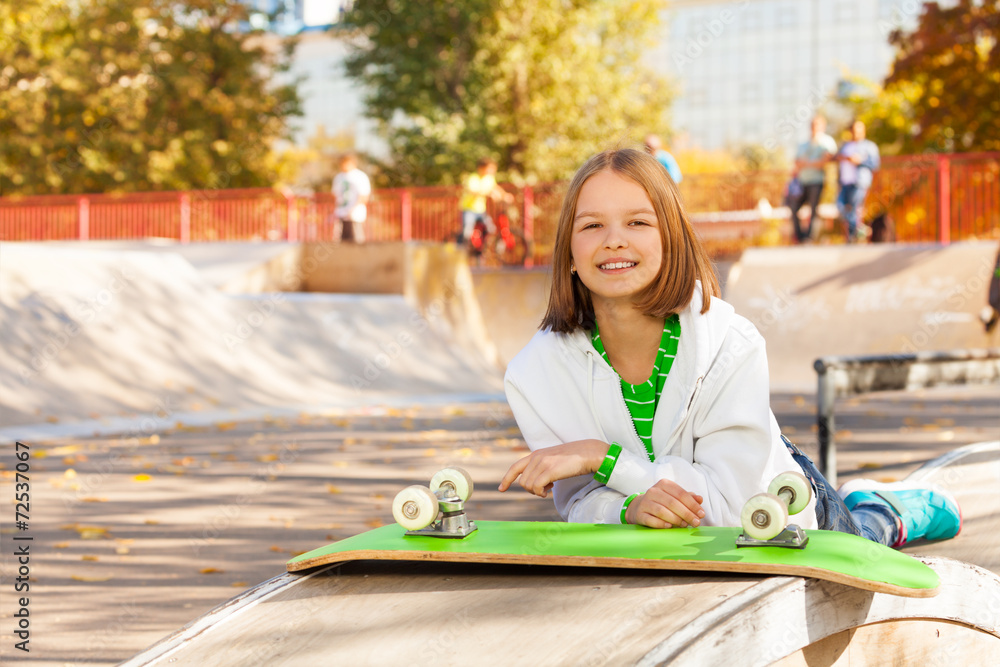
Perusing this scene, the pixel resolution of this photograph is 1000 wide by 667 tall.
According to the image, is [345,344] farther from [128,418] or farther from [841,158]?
[841,158]

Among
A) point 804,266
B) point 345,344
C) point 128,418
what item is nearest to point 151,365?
point 128,418

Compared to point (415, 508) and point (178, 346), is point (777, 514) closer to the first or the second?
point (415, 508)

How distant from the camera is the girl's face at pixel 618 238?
2584 mm

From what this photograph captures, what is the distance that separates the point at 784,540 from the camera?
2.12 metres

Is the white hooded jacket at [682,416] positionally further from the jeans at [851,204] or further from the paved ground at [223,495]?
the jeans at [851,204]

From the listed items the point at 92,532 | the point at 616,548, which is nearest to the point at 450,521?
the point at 616,548

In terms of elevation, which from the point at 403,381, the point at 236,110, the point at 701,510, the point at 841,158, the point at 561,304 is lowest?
the point at 403,381

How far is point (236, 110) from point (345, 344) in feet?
79.4

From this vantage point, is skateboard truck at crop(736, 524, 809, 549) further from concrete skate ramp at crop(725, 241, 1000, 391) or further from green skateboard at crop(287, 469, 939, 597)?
concrete skate ramp at crop(725, 241, 1000, 391)

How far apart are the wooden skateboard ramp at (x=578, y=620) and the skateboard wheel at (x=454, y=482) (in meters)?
0.18

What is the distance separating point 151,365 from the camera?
1071cm

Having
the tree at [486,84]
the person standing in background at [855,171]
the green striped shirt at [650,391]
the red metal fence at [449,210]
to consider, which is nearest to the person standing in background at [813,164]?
the person standing in background at [855,171]

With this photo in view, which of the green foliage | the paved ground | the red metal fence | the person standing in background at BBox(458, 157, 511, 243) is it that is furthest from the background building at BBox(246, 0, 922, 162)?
the paved ground

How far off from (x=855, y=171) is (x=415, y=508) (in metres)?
14.8
